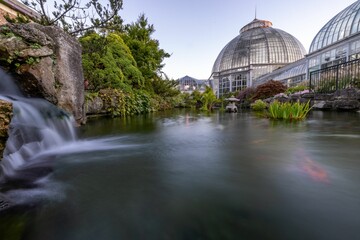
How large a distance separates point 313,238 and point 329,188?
0.65m

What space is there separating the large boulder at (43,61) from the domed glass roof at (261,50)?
4043cm

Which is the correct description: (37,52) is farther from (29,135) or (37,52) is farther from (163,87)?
(163,87)

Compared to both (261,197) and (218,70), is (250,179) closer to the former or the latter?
(261,197)

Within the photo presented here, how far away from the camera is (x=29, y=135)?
7.32ft

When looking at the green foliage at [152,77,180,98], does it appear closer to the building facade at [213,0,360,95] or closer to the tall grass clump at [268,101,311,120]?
the tall grass clump at [268,101,311,120]

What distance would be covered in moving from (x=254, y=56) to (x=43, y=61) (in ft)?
139

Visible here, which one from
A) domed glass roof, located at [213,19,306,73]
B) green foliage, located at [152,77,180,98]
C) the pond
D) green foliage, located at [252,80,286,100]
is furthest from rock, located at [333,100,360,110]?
domed glass roof, located at [213,19,306,73]

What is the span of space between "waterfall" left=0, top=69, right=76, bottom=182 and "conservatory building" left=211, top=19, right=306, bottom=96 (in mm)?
39104

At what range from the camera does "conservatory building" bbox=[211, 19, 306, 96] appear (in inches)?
1522

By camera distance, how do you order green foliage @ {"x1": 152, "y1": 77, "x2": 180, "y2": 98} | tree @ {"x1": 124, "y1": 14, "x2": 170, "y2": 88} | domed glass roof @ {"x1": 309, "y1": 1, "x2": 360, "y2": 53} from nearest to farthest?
1. tree @ {"x1": 124, "y1": 14, "x2": 170, "y2": 88}
2. domed glass roof @ {"x1": 309, "y1": 1, "x2": 360, "y2": 53}
3. green foliage @ {"x1": 152, "y1": 77, "x2": 180, "y2": 98}

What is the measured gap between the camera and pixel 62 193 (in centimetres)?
128

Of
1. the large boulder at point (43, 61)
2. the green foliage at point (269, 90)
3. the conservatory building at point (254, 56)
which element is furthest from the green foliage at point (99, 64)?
the conservatory building at point (254, 56)

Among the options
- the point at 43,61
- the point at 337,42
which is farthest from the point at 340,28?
the point at 43,61

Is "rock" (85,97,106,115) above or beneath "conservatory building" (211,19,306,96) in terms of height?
beneath
